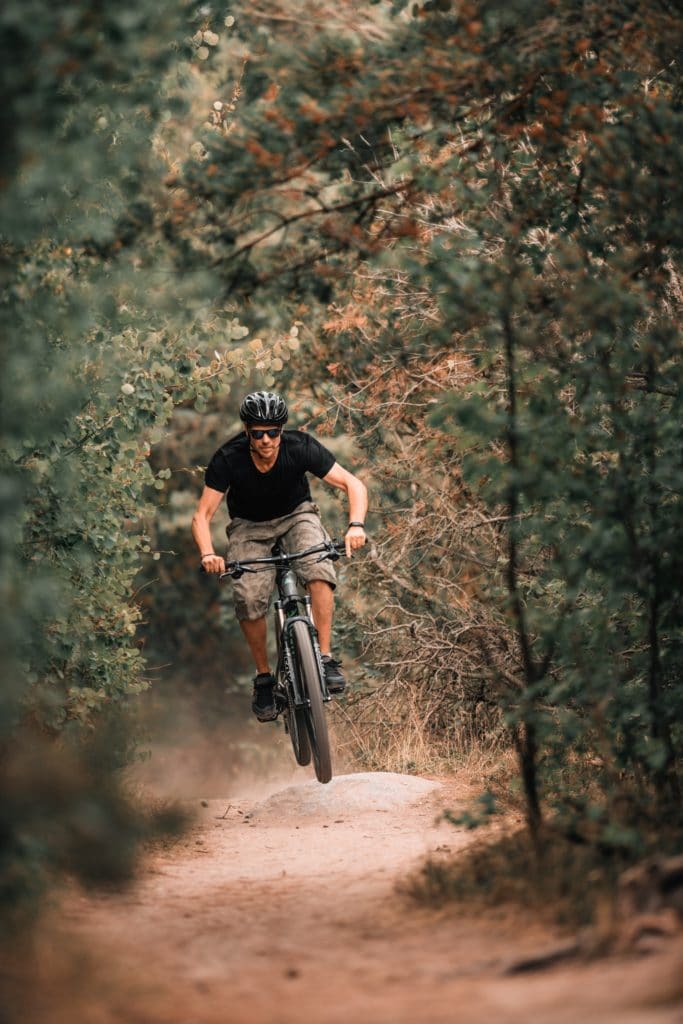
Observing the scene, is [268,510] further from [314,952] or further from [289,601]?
[314,952]

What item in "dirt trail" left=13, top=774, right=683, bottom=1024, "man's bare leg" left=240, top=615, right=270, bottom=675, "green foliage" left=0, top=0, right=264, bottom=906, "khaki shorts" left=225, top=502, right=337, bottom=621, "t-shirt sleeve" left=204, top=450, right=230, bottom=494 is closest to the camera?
"dirt trail" left=13, top=774, right=683, bottom=1024

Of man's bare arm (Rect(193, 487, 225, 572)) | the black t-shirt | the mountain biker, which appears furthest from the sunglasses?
man's bare arm (Rect(193, 487, 225, 572))

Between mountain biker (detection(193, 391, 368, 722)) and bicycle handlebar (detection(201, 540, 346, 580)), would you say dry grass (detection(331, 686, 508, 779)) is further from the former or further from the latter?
bicycle handlebar (detection(201, 540, 346, 580))

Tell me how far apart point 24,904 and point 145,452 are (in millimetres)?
5380

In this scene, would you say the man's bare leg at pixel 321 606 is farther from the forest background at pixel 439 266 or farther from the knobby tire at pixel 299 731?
the forest background at pixel 439 266

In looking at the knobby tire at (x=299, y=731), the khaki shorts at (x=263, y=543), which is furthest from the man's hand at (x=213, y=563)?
the knobby tire at (x=299, y=731)

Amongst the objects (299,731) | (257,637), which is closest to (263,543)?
(257,637)

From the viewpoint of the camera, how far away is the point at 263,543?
27.9ft

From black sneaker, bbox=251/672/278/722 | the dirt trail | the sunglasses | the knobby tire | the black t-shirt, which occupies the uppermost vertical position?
the sunglasses

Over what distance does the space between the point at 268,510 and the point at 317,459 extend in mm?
464

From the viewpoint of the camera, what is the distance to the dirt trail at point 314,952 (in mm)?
3785

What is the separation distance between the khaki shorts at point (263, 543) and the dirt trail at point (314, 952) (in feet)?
4.71

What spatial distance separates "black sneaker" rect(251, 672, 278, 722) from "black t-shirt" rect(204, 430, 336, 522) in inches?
41.4

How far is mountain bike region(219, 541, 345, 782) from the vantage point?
7758mm
